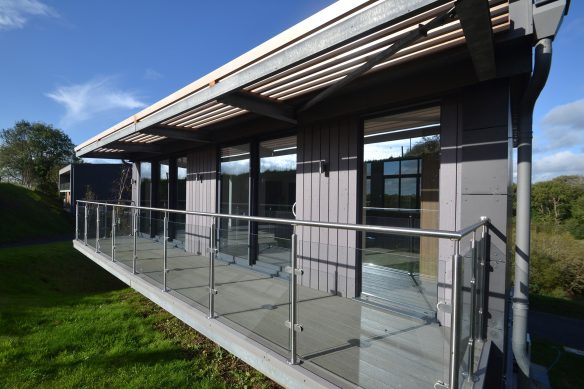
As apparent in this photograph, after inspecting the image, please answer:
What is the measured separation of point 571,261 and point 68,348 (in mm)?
15471

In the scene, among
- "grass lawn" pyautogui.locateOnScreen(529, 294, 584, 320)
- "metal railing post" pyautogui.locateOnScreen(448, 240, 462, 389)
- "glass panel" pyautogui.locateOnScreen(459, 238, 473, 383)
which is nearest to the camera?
"metal railing post" pyautogui.locateOnScreen(448, 240, 462, 389)

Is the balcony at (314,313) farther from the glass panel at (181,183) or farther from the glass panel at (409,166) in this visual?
the glass panel at (181,183)

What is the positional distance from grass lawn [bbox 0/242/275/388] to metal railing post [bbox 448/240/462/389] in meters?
2.77

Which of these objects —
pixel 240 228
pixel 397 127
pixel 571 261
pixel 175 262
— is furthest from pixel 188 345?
pixel 571 261

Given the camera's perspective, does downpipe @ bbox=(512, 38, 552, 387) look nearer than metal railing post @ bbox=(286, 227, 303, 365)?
No

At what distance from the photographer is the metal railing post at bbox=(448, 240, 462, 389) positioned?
1668mm

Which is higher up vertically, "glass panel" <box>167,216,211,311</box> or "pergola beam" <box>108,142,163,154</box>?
"pergola beam" <box>108,142,163,154</box>

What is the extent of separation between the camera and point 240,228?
3.93m

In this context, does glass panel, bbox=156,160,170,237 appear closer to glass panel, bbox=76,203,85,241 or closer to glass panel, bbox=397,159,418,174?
glass panel, bbox=76,203,85,241

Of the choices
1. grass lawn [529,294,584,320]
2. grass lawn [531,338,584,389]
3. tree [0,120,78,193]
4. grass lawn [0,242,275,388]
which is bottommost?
grass lawn [529,294,584,320]

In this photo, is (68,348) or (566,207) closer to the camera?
(68,348)

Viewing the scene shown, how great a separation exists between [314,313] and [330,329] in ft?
0.68

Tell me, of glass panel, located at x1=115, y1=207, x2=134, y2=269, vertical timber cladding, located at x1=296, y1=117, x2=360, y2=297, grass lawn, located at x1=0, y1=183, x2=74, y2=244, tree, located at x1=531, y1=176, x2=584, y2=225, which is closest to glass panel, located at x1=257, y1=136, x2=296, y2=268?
vertical timber cladding, located at x1=296, y1=117, x2=360, y2=297

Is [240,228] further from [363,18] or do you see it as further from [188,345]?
[363,18]
